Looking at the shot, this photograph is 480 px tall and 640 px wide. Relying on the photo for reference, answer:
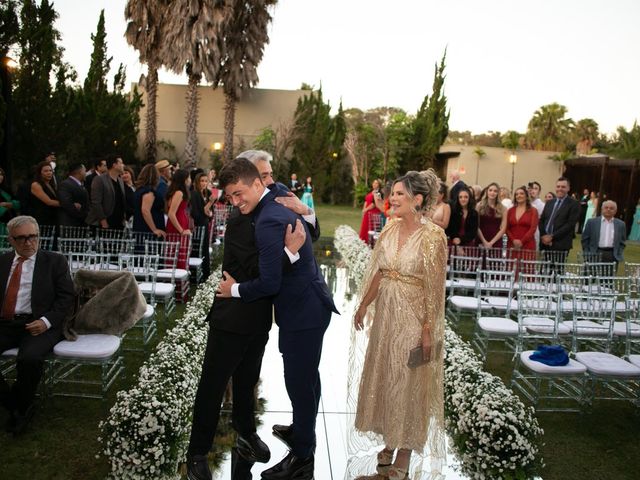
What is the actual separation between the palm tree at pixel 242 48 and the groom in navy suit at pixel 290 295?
70.0 ft

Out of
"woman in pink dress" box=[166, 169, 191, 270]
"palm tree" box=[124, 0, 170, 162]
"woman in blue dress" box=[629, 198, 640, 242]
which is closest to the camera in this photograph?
"woman in pink dress" box=[166, 169, 191, 270]

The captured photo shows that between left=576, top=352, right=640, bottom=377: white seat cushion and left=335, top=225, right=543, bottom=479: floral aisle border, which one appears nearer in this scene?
left=335, top=225, right=543, bottom=479: floral aisle border

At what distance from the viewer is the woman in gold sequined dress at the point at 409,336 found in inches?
141

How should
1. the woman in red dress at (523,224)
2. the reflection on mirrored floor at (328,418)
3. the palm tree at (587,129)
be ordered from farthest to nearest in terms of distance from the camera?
the palm tree at (587,129) → the woman in red dress at (523,224) → the reflection on mirrored floor at (328,418)

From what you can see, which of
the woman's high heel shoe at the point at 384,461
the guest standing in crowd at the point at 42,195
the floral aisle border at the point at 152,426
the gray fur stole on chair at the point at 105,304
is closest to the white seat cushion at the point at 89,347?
the gray fur stole on chair at the point at 105,304

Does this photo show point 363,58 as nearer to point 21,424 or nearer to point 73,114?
point 73,114

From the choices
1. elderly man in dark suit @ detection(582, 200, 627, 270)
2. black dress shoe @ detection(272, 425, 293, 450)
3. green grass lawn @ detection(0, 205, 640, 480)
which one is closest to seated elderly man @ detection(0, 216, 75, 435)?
green grass lawn @ detection(0, 205, 640, 480)

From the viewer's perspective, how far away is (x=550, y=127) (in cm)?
5019

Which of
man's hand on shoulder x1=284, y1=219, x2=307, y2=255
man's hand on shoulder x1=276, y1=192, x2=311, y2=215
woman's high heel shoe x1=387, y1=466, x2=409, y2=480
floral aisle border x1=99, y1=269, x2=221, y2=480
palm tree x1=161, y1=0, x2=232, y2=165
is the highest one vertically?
palm tree x1=161, y1=0, x2=232, y2=165

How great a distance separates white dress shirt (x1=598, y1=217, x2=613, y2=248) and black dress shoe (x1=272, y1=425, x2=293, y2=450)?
7.35m

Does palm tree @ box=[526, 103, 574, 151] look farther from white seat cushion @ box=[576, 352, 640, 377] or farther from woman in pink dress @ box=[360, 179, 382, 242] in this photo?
white seat cushion @ box=[576, 352, 640, 377]

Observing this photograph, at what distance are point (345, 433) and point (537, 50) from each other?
19.5 meters

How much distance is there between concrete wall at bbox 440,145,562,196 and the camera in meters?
30.0

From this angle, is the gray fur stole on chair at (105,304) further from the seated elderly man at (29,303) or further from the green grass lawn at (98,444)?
the green grass lawn at (98,444)
